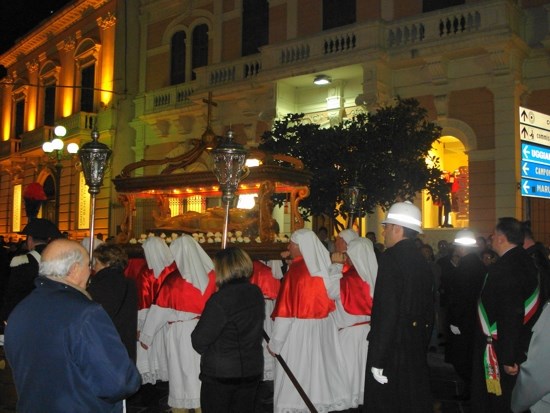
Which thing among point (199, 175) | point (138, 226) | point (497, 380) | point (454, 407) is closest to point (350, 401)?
point (454, 407)

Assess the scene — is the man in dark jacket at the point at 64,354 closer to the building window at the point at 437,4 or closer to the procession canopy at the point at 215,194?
the procession canopy at the point at 215,194

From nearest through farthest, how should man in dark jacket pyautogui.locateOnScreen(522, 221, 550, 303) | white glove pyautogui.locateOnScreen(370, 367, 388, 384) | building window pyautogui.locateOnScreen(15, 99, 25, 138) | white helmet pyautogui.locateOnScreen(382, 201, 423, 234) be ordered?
white glove pyautogui.locateOnScreen(370, 367, 388, 384) → white helmet pyautogui.locateOnScreen(382, 201, 423, 234) → man in dark jacket pyautogui.locateOnScreen(522, 221, 550, 303) → building window pyautogui.locateOnScreen(15, 99, 25, 138)

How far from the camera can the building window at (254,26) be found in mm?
20125

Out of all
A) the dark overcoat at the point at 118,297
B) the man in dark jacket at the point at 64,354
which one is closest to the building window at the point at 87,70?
the dark overcoat at the point at 118,297

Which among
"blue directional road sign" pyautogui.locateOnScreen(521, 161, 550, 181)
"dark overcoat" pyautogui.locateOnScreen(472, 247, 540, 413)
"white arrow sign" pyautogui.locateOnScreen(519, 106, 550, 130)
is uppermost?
"white arrow sign" pyautogui.locateOnScreen(519, 106, 550, 130)

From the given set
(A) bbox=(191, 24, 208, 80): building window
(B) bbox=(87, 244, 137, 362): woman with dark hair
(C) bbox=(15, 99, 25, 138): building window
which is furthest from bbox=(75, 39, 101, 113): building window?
(B) bbox=(87, 244, 137, 362): woman with dark hair

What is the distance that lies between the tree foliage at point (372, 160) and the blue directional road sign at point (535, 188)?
12.1ft

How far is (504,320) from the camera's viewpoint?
5070mm

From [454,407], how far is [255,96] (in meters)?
13.5

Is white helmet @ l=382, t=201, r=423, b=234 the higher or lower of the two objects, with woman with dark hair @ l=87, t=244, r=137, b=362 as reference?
higher

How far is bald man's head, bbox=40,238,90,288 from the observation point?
3.14 metres

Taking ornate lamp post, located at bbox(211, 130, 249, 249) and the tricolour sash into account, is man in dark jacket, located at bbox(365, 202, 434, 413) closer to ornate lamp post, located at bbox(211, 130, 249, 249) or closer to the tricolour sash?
the tricolour sash

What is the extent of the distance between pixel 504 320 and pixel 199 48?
1905cm

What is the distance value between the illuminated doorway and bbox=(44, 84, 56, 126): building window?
20115mm
